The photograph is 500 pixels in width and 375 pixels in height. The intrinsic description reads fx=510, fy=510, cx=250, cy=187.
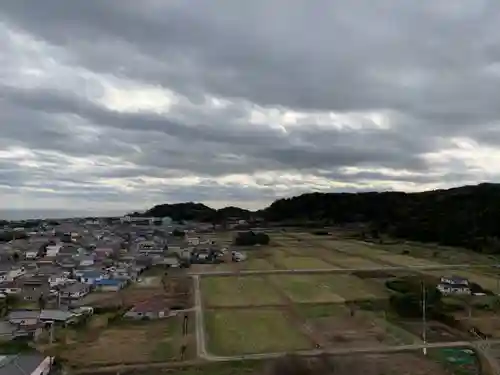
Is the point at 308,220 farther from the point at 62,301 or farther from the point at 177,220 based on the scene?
the point at 62,301

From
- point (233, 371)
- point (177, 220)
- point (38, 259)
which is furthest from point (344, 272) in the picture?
point (177, 220)

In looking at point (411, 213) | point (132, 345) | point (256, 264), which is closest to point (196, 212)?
point (411, 213)

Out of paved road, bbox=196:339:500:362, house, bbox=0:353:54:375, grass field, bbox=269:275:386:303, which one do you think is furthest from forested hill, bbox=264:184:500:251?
house, bbox=0:353:54:375

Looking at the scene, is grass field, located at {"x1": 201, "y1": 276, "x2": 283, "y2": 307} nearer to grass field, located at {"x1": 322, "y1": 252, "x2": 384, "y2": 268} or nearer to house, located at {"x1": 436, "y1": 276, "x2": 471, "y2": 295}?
grass field, located at {"x1": 322, "y1": 252, "x2": 384, "y2": 268}

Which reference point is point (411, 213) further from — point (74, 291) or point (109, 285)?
point (74, 291)

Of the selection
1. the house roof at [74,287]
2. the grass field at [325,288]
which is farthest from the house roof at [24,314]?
the grass field at [325,288]

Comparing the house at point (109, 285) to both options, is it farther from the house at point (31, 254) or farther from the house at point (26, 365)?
the house at point (31, 254)
